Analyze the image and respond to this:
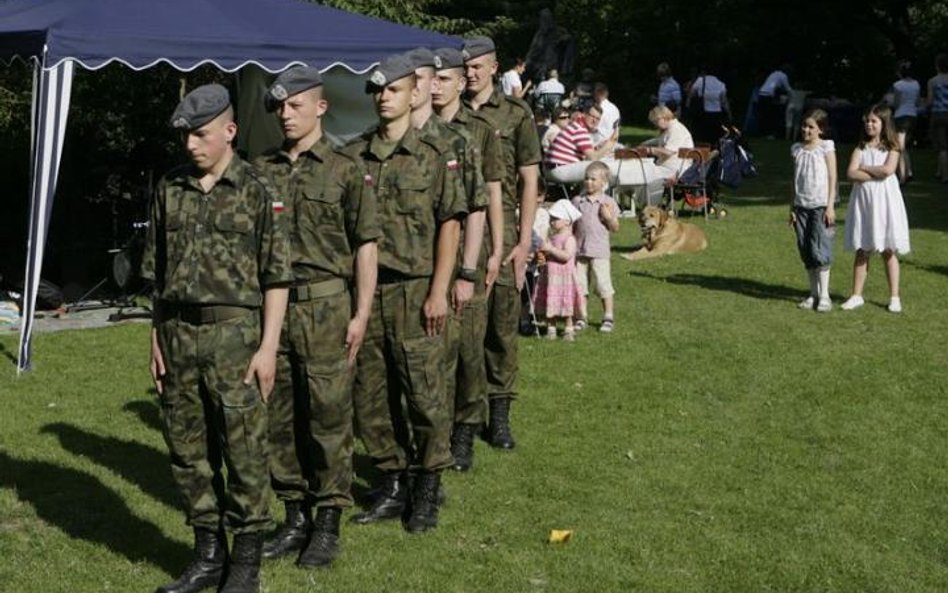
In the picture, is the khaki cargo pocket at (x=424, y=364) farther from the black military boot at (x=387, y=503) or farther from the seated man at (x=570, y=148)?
the seated man at (x=570, y=148)

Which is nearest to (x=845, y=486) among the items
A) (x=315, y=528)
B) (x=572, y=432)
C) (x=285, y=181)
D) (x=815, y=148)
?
(x=572, y=432)

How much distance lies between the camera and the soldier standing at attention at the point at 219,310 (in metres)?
5.72

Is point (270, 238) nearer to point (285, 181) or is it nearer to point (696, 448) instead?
point (285, 181)

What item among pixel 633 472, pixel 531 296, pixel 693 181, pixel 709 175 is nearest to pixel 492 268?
pixel 633 472

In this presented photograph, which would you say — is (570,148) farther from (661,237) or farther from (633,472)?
(633,472)

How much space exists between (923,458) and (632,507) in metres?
1.96

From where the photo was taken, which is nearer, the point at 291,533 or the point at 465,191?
the point at 291,533

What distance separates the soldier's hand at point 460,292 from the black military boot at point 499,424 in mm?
1458

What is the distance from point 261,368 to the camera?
5.77m

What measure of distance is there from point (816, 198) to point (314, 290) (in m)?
7.69

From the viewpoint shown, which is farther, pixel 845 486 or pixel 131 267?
pixel 131 267

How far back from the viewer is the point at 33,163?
10.8 metres

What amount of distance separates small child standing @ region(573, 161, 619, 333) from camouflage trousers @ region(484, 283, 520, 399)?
3708 millimetres

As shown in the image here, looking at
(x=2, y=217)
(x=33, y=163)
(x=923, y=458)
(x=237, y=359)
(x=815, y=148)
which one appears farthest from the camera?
A: (x=2, y=217)
